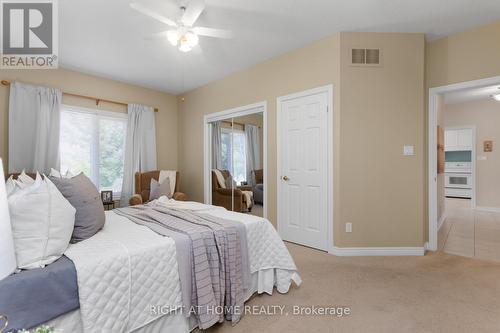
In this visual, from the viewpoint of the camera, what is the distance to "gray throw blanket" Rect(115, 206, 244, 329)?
1567 mm

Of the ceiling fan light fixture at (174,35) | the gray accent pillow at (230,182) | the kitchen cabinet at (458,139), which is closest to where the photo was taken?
the ceiling fan light fixture at (174,35)

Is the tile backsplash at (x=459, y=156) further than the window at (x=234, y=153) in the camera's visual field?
Yes

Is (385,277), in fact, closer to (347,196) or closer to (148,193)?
(347,196)

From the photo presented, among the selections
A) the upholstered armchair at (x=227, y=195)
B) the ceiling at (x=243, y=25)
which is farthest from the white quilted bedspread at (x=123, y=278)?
the upholstered armchair at (x=227, y=195)

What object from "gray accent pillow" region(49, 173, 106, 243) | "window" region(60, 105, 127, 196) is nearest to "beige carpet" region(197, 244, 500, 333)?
"gray accent pillow" region(49, 173, 106, 243)

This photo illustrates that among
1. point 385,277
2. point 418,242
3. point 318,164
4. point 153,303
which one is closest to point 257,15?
point 318,164

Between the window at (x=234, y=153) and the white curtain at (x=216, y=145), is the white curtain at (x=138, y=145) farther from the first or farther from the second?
the window at (x=234, y=153)

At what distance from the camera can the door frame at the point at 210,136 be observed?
149 inches

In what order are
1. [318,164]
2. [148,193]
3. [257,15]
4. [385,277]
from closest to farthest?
[385,277], [257,15], [318,164], [148,193]

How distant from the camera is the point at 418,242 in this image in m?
2.97

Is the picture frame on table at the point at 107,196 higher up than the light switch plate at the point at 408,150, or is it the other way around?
the light switch plate at the point at 408,150

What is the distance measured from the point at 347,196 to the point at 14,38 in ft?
14.3

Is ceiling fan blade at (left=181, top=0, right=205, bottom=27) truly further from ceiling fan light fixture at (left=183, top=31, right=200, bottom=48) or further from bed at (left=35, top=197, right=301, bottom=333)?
bed at (left=35, top=197, right=301, bottom=333)

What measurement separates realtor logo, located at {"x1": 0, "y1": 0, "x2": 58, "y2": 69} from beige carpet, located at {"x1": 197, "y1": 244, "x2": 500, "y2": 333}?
3.36 meters
